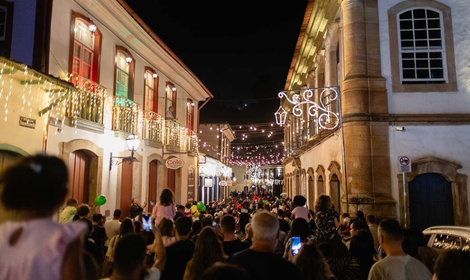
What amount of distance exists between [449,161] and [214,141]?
29.3 m

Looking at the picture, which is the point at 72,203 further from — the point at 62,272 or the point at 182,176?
the point at 182,176

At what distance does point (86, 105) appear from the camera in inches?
460

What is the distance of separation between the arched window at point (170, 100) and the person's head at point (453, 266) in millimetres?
17035

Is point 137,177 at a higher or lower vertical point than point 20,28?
lower

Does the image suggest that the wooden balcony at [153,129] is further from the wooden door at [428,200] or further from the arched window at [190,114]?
the wooden door at [428,200]

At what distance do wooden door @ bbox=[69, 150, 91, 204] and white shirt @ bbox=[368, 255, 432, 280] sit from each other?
10158 mm

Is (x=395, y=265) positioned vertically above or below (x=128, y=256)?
below

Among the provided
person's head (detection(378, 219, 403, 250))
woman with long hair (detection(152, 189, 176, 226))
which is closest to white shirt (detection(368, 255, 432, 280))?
person's head (detection(378, 219, 403, 250))

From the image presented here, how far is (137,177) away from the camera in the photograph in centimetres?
1554

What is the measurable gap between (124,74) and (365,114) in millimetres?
9749

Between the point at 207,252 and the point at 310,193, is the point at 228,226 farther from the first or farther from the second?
the point at 310,193

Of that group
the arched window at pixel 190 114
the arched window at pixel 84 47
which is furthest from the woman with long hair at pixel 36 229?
the arched window at pixel 190 114

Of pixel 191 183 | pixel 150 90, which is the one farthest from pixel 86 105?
pixel 191 183

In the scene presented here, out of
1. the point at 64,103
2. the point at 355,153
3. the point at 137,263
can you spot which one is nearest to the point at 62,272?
the point at 137,263
